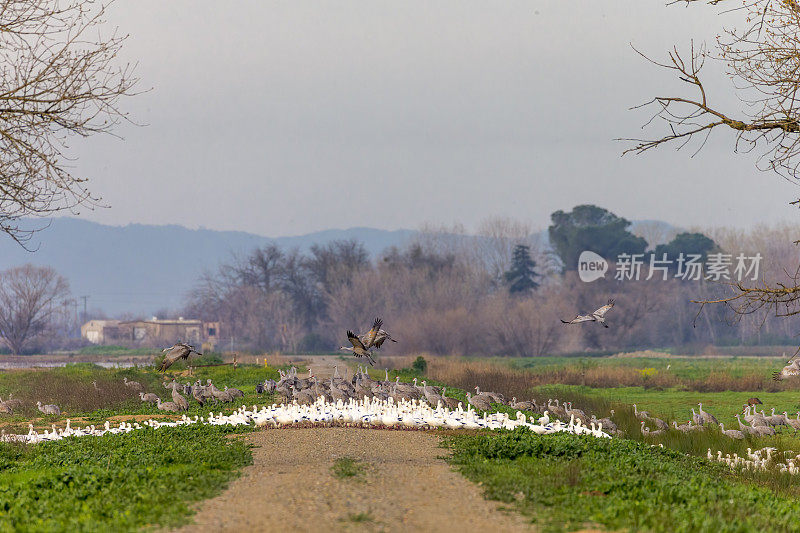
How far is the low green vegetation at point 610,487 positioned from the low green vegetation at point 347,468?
160 centimetres

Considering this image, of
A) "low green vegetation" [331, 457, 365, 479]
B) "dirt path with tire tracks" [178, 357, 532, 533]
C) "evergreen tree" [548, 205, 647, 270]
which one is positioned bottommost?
"dirt path with tire tracks" [178, 357, 532, 533]

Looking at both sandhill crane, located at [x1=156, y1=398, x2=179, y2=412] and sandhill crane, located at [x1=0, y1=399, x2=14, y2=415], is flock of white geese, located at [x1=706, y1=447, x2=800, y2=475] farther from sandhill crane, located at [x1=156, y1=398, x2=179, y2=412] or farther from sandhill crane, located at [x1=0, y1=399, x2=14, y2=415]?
sandhill crane, located at [x1=0, y1=399, x2=14, y2=415]

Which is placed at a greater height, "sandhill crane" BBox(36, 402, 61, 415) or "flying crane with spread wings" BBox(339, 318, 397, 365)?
"flying crane with spread wings" BBox(339, 318, 397, 365)

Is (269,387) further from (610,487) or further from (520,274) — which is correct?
(520,274)

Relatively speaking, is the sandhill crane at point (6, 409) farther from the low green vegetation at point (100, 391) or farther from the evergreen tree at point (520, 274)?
the evergreen tree at point (520, 274)

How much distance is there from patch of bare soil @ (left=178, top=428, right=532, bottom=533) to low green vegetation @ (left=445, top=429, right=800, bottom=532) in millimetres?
546

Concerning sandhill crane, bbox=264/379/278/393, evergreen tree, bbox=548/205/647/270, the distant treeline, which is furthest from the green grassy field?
evergreen tree, bbox=548/205/647/270

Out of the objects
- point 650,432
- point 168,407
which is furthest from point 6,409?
point 650,432

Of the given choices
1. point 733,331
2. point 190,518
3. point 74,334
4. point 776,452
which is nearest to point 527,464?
point 190,518

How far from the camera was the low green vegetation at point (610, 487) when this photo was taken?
10.8 meters

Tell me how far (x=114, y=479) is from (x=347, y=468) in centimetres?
341

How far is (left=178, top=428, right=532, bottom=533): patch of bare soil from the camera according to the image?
10.5 meters

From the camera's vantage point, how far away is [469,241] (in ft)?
389

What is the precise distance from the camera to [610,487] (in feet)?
40.3
